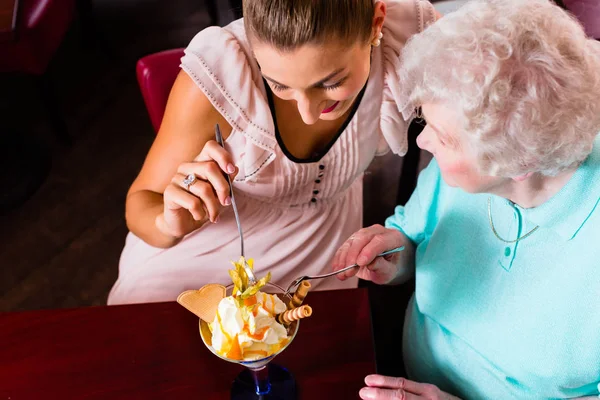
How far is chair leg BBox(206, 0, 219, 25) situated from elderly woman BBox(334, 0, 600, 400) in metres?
2.39

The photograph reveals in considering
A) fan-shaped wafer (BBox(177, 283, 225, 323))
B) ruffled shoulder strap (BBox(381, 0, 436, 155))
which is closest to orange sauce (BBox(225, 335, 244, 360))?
fan-shaped wafer (BBox(177, 283, 225, 323))

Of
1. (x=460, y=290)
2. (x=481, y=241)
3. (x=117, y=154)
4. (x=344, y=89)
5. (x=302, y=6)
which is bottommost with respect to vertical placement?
(x=117, y=154)

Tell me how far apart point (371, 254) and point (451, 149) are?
36cm

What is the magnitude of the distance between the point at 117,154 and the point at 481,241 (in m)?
2.19

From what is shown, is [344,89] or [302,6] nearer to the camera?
[302,6]

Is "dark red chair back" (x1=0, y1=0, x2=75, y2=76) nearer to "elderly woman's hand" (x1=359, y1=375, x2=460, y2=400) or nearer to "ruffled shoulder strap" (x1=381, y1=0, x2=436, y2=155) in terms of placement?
"ruffled shoulder strap" (x1=381, y1=0, x2=436, y2=155)

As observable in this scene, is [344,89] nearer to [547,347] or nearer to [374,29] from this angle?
[374,29]

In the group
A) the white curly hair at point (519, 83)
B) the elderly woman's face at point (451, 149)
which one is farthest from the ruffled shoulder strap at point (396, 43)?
the white curly hair at point (519, 83)

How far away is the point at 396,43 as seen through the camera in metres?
1.45

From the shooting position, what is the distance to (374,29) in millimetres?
1246

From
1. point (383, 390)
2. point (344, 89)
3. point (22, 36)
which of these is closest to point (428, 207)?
point (344, 89)

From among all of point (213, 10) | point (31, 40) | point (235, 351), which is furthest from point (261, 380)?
point (213, 10)

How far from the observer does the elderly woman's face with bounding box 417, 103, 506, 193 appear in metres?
1.01

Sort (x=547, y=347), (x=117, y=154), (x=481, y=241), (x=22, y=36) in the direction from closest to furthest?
(x=547, y=347)
(x=481, y=241)
(x=22, y=36)
(x=117, y=154)
